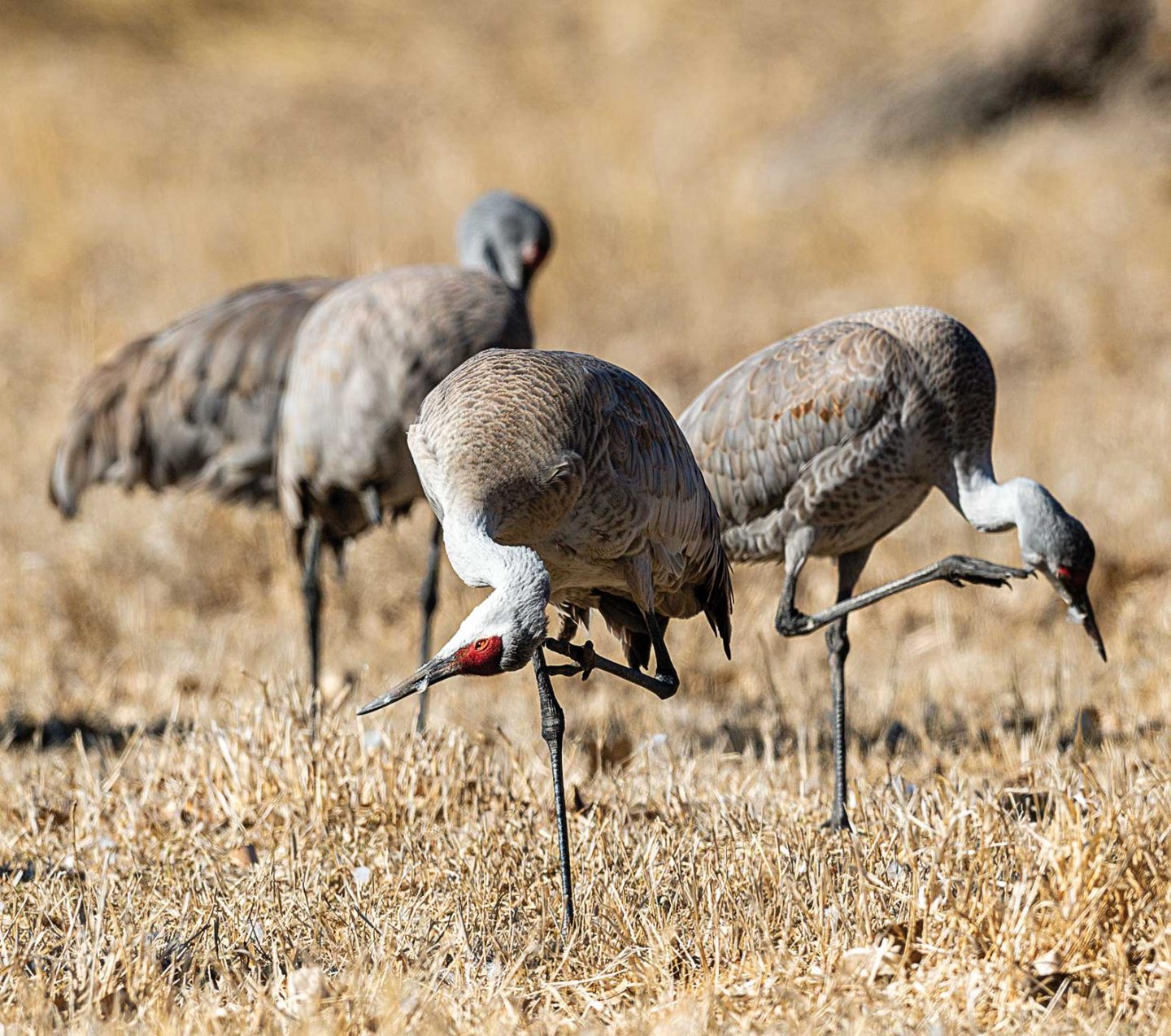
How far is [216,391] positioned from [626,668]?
2986 mm

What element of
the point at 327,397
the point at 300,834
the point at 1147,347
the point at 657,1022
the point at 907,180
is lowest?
the point at 657,1022

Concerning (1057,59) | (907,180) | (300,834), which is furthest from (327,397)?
(1057,59)

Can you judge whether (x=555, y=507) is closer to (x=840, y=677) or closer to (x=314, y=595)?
(x=840, y=677)

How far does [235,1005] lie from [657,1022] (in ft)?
2.36

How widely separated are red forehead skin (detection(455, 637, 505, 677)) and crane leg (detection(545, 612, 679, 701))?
0.64m

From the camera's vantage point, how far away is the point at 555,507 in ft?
10.5

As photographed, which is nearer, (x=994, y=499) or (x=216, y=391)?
(x=994, y=499)

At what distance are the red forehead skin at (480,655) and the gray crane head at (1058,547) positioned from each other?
6.33ft

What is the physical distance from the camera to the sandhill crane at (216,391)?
19.7 ft

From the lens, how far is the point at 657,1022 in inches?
103

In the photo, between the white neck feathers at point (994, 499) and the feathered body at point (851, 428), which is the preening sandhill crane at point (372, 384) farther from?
the white neck feathers at point (994, 499)

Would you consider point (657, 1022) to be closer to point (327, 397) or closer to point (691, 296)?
point (327, 397)

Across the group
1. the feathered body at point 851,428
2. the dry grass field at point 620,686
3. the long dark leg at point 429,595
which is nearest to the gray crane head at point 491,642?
the dry grass field at point 620,686

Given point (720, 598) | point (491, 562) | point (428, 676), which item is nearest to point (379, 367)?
point (720, 598)
